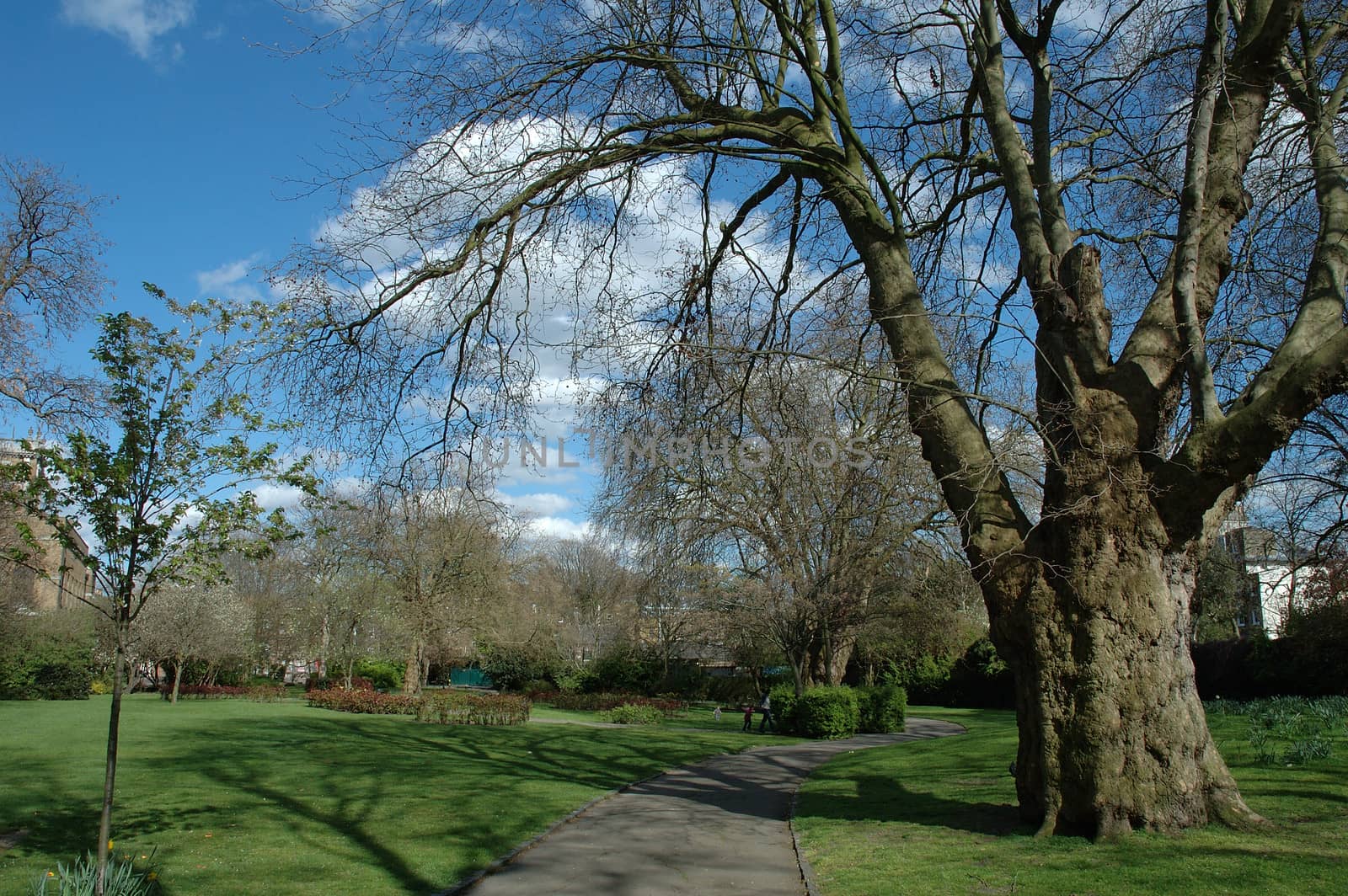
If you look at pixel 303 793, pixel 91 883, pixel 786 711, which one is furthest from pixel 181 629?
pixel 91 883

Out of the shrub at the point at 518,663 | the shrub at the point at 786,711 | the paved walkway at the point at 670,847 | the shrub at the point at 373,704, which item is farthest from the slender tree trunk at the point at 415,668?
the paved walkway at the point at 670,847

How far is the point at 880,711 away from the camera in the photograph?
25.9 meters

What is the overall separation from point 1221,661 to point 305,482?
86.4 ft

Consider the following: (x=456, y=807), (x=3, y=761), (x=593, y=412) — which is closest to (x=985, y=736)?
(x=456, y=807)

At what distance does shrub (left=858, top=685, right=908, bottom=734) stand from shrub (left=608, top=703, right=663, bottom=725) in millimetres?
7158

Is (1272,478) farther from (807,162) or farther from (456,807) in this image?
(456,807)

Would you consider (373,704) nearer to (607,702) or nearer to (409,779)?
(607,702)

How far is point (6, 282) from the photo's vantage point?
1748 centimetres

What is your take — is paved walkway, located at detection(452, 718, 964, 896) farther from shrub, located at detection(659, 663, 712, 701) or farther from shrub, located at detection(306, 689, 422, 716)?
shrub, located at detection(659, 663, 712, 701)

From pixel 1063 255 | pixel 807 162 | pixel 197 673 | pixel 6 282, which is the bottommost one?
pixel 197 673

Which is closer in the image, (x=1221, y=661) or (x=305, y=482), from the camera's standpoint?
(x=305, y=482)

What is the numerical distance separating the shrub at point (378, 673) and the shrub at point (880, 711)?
30069mm

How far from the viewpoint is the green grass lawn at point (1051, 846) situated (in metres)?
5.56

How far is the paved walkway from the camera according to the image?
728 centimetres
